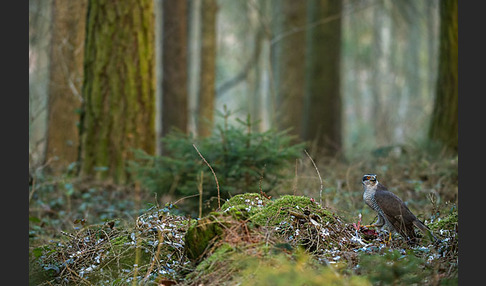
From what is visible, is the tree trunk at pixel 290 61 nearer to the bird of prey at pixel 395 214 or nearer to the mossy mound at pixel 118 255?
the bird of prey at pixel 395 214

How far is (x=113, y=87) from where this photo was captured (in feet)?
30.0

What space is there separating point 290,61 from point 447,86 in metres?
4.81

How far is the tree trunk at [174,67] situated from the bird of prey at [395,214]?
9.43 metres

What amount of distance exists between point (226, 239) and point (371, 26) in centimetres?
2569

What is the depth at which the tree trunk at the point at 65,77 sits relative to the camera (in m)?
11.5

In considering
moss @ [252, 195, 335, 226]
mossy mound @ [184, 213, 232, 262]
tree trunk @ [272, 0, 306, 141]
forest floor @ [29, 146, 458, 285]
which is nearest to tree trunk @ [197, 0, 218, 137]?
tree trunk @ [272, 0, 306, 141]

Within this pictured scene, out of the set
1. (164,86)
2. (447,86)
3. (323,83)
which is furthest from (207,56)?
(447,86)

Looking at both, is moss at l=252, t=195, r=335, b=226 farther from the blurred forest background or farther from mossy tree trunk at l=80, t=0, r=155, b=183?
mossy tree trunk at l=80, t=0, r=155, b=183

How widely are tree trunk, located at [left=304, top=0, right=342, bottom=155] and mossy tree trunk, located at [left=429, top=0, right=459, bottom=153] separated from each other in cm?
282

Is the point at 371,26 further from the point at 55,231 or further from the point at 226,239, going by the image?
the point at 226,239

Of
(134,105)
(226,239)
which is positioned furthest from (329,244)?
(134,105)

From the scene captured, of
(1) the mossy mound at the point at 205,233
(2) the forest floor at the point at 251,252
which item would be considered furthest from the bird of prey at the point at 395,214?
(1) the mossy mound at the point at 205,233

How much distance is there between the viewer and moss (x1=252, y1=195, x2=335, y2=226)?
447 cm

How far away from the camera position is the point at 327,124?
500 inches
